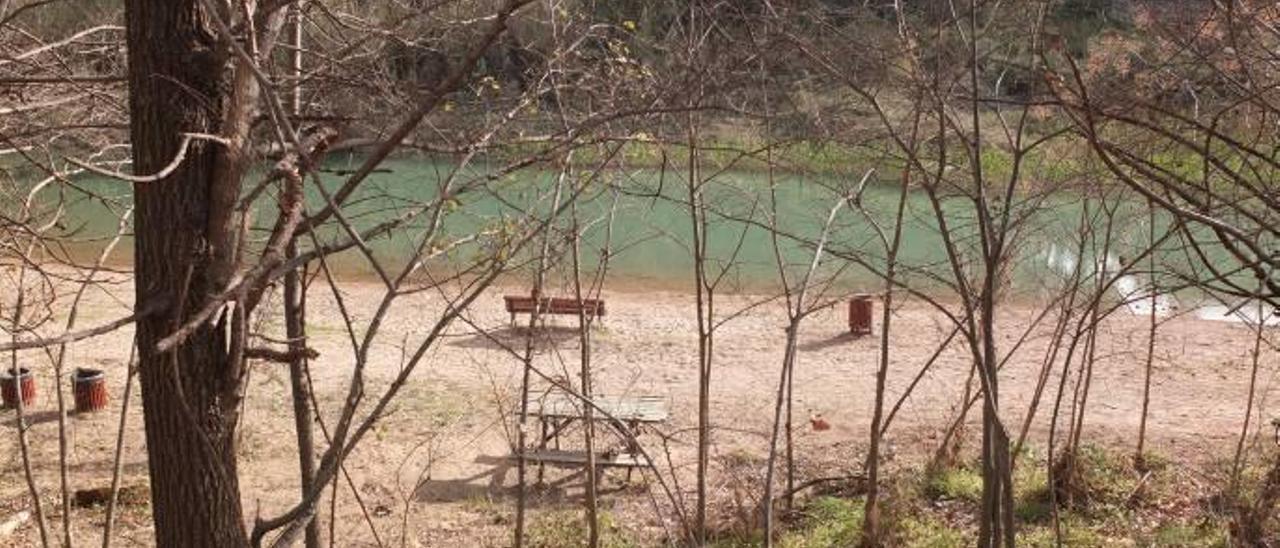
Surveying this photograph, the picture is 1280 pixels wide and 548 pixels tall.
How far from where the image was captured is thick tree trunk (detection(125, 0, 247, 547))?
3631 millimetres

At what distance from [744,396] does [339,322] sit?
19.8 feet

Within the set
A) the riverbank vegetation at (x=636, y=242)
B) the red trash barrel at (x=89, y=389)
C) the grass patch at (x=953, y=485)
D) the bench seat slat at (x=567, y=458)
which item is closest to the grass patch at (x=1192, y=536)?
the riverbank vegetation at (x=636, y=242)

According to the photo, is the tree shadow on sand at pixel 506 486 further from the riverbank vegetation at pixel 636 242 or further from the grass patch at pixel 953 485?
the grass patch at pixel 953 485

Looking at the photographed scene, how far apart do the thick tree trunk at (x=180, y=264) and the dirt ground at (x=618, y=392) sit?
4.15 m

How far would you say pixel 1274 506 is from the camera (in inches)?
364

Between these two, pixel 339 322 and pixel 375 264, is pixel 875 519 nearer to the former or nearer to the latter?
pixel 375 264

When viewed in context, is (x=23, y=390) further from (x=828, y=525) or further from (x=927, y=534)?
(x=927, y=534)

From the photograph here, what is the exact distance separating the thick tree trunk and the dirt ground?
4146 mm

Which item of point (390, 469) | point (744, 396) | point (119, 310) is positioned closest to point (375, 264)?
point (390, 469)

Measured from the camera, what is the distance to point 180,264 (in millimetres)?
3646

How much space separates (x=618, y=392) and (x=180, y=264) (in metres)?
11.2

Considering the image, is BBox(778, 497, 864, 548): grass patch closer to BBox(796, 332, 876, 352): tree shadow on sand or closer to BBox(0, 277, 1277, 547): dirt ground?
BBox(0, 277, 1277, 547): dirt ground

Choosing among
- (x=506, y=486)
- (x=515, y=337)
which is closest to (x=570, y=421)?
(x=506, y=486)

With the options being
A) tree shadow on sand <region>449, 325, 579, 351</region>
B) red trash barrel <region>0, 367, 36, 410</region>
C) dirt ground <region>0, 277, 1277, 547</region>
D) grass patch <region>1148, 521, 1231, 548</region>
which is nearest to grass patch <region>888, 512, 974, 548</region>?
dirt ground <region>0, 277, 1277, 547</region>
